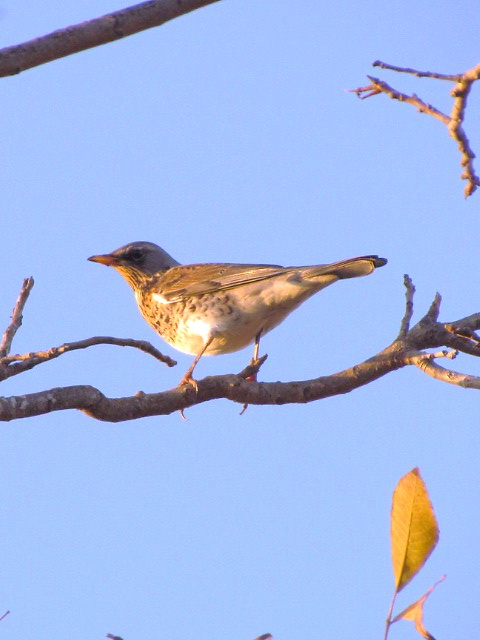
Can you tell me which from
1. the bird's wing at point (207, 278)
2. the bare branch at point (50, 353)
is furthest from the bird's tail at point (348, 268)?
the bare branch at point (50, 353)

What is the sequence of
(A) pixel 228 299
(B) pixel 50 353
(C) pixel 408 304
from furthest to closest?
(A) pixel 228 299 → (C) pixel 408 304 → (B) pixel 50 353

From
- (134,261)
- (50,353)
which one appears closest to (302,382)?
(50,353)

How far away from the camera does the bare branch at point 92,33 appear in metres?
2.80

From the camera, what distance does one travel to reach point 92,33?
9.46 feet

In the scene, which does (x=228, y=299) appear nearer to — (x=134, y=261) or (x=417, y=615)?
(x=134, y=261)

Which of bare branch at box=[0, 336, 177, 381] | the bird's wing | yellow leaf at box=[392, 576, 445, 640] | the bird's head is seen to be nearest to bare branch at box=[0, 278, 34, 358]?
bare branch at box=[0, 336, 177, 381]

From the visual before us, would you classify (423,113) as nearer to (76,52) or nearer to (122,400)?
(76,52)

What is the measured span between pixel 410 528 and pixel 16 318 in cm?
289

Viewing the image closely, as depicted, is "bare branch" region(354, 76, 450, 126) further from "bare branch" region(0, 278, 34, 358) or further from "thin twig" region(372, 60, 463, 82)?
"bare branch" region(0, 278, 34, 358)

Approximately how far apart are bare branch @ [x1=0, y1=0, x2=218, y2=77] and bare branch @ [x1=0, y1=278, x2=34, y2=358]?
2.02 m

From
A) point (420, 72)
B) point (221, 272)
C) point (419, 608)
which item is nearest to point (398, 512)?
point (419, 608)

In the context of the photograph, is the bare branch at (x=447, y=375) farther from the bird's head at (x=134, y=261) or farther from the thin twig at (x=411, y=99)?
the bird's head at (x=134, y=261)

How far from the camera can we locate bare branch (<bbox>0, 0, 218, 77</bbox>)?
2801mm

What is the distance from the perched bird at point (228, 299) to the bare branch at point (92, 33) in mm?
3295
